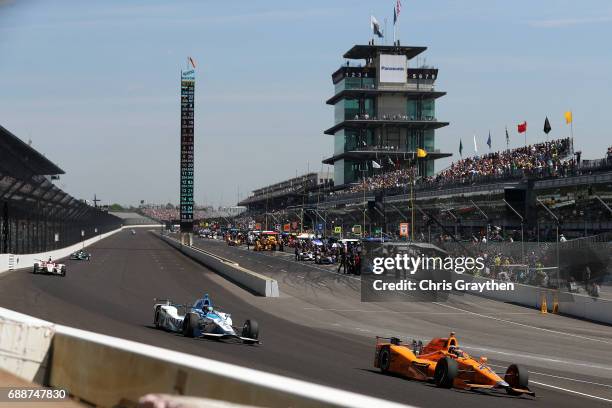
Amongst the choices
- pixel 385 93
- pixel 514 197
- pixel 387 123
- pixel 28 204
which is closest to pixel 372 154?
pixel 387 123

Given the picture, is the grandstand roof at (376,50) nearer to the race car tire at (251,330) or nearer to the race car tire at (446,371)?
the race car tire at (251,330)

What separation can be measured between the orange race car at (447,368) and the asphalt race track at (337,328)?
8.9 inches

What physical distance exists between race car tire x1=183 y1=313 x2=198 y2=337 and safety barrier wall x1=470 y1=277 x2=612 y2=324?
16143 mm

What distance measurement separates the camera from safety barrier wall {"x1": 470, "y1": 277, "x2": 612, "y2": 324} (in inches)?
1153

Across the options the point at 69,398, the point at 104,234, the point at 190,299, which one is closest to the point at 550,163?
the point at 190,299

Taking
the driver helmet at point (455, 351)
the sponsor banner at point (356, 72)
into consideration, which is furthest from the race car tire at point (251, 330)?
the sponsor banner at point (356, 72)

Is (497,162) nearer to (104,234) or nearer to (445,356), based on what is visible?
(445,356)

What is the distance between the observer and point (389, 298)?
35.8 metres

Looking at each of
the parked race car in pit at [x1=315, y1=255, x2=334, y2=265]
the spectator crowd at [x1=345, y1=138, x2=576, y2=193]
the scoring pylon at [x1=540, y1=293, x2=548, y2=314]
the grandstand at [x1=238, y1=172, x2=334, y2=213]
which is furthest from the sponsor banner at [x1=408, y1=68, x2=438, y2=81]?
the scoring pylon at [x1=540, y1=293, x2=548, y2=314]

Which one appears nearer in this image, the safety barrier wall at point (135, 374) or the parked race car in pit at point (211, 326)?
the safety barrier wall at point (135, 374)

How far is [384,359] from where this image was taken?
15766 mm

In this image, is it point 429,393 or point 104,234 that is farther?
point 104,234

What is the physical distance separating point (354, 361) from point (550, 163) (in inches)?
1358

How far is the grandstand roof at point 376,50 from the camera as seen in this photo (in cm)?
12738
